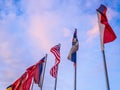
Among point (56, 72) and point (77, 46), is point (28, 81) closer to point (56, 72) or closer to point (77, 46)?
point (56, 72)

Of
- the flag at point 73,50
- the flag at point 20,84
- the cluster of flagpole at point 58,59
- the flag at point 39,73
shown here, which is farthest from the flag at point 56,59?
the flag at point 20,84

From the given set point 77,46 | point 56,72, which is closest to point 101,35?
point 77,46

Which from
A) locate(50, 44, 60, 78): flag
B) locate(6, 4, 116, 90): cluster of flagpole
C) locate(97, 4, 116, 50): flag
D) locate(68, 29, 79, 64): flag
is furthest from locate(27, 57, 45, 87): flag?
locate(97, 4, 116, 50): flag

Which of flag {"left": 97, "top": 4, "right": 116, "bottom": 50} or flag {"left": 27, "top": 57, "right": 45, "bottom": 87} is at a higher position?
flag {"left": 27, "top": 57, "right": 45, "bottom": 87}

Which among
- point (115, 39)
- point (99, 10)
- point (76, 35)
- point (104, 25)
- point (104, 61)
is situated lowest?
point (104, 61)

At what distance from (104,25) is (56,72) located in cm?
1007

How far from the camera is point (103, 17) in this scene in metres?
17.4

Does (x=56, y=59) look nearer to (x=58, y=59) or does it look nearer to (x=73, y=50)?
(x=58, y=59)

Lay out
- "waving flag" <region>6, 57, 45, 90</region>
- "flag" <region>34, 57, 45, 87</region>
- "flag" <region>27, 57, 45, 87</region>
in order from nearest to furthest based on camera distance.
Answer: "flag" <region>34, 57, 45, 87</region>
"flag" <region>27, 57, 45, 87</region>
"waving flag" <region>6, 57, 45, 90</region>

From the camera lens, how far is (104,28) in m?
16.7

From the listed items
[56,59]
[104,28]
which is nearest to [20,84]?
[56,59]

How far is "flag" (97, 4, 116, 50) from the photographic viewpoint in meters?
16.0

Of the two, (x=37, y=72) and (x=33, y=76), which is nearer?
(x=37, y=72)

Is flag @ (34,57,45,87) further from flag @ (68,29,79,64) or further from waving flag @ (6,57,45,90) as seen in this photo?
flag @ (68,29,79,64)
